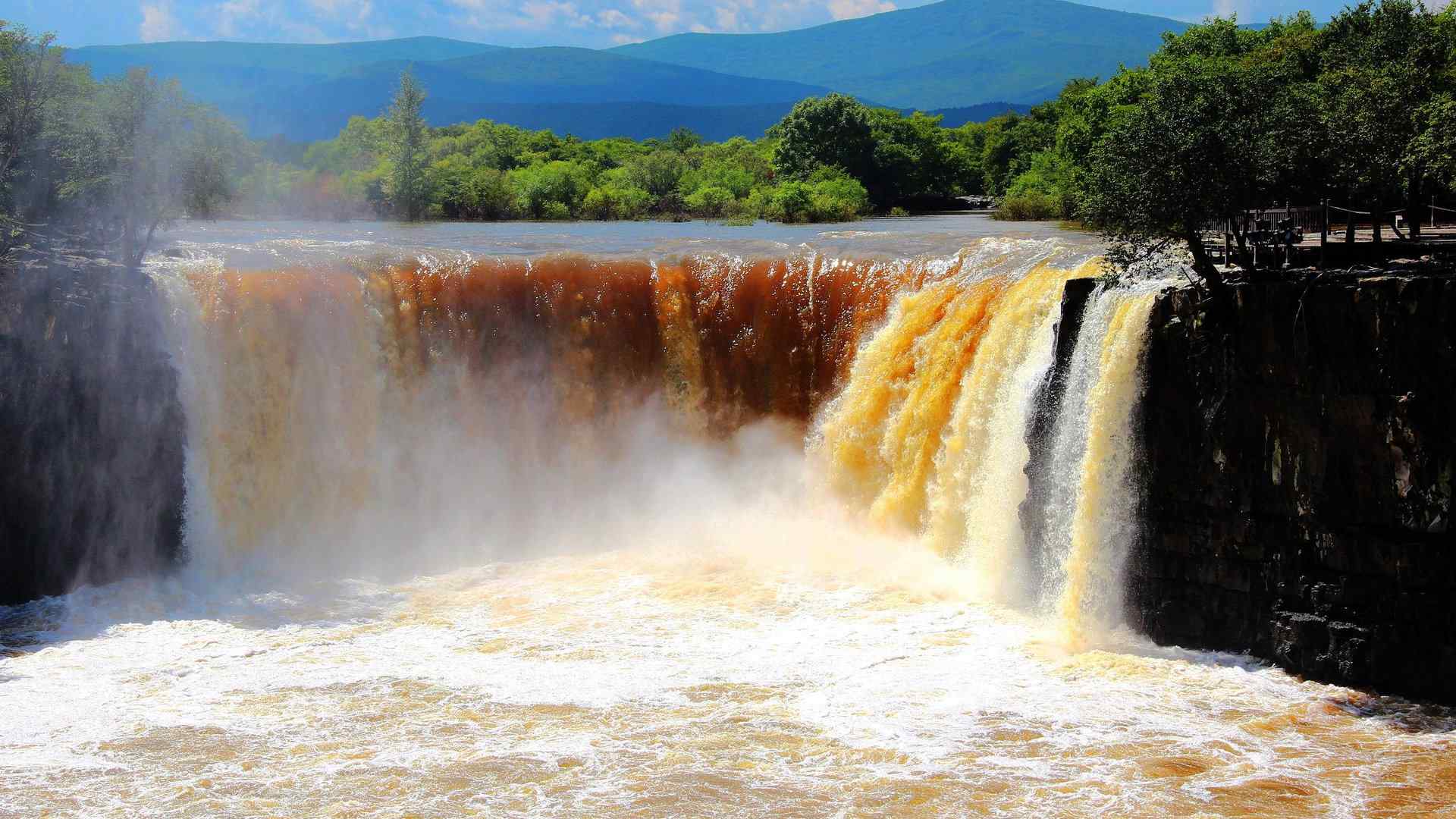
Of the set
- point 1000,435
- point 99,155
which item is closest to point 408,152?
point 99,155

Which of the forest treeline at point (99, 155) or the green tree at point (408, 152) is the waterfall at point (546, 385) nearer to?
the forest treeline at point (99, 155)

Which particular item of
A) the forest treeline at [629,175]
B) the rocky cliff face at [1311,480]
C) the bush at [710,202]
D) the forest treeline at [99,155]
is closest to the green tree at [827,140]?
the forest treeline at [629,175]

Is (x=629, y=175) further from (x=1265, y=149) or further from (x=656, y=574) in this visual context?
(x=1265, y=149)

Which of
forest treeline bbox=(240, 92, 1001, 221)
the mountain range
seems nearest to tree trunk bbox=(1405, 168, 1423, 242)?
forest treeline bbox=(240, 92, 1001, 221)

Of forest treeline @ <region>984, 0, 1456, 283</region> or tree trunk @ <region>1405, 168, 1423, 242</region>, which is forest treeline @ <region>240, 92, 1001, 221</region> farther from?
tree trunk @ <region>1405, 168, 1423, 242</region>

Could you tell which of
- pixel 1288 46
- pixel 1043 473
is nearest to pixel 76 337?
pixel 1043 473

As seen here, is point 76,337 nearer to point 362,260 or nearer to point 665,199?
point 362,260
